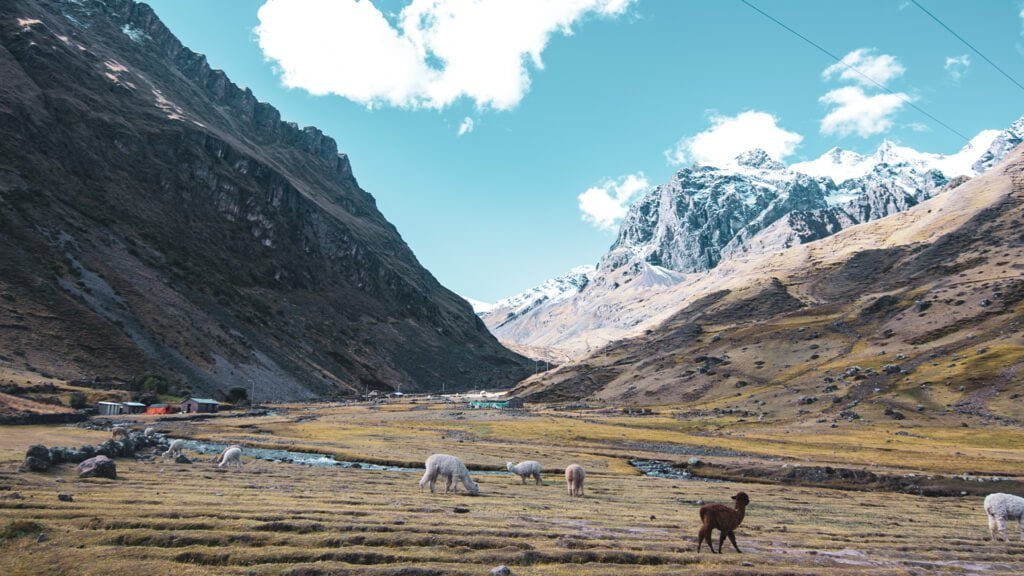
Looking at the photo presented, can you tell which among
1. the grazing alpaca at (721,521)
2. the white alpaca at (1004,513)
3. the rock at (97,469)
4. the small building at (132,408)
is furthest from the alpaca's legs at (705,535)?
the small building at (132,408)

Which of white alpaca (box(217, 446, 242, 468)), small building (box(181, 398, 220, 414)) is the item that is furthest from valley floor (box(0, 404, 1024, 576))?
small building (box(181, 398, 220, 414))

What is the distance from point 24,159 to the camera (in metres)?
184

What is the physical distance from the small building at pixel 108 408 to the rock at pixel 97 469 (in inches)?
3405

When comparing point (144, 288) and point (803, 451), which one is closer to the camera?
point (803, 451)

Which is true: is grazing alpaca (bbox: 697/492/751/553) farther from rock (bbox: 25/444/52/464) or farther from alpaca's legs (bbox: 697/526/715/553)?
rock (bbox: 25/444/52/464)

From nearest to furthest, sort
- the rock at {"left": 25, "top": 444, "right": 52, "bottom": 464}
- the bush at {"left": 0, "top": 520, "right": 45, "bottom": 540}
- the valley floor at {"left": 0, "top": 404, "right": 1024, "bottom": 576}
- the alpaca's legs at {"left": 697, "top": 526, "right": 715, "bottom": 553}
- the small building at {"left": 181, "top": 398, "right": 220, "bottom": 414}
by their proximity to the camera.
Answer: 1. the valley floor at {"left": 0, "top": 404, "right": 1024, "bottom": 576}
2. the bush at {"left": 0, "top": 520, "right": 45, "bottom": 540}
3. the alpaca's legs at {"left": 697, "top": 526, "right": 715, "bottom": 553}
4. the rock at {"left": 25, "top": 444, "right": 52, "bottom": 464}
5. the small building at {"left": 181, "top": 398, "right": 220, "bottom": 414}

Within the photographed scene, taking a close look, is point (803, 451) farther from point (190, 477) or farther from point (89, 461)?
point (89, 461)

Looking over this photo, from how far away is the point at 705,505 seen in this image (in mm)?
24297

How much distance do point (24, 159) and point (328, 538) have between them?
732 ft

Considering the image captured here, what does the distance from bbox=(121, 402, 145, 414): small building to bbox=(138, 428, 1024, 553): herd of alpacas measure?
241ft

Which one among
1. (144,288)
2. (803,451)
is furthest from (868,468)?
(144,288)

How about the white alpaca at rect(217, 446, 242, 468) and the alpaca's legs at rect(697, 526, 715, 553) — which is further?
the white alpaca at rect(217, 446, 242, 468)

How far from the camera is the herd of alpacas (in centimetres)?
2289

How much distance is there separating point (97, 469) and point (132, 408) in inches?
3685
